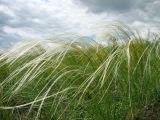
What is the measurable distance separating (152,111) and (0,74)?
104cm

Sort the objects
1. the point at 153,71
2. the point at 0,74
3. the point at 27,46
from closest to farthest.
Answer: the point at 27,46
the point at 153,71
the point at 0,74

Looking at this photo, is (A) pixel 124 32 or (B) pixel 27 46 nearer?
(B) pixel 27 46

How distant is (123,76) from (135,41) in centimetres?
30

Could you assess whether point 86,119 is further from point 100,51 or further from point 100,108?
point 100,51

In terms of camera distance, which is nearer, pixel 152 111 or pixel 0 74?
pixel 152 111

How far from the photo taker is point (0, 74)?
8.69 feet

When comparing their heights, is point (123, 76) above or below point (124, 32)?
below

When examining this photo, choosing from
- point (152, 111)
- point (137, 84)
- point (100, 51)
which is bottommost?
point (152, 111)

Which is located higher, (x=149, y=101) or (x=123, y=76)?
(x=123, y=76)

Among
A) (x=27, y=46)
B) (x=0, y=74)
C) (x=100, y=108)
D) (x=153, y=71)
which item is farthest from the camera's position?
(x=0, y=74)

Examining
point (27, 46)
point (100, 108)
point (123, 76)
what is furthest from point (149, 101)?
point (27, 46)

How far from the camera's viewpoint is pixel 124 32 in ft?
7.69

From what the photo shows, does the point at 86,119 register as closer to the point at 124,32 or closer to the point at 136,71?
the point at 136,71

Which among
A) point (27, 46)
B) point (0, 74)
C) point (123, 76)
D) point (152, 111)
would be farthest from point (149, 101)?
point (0, 74)
